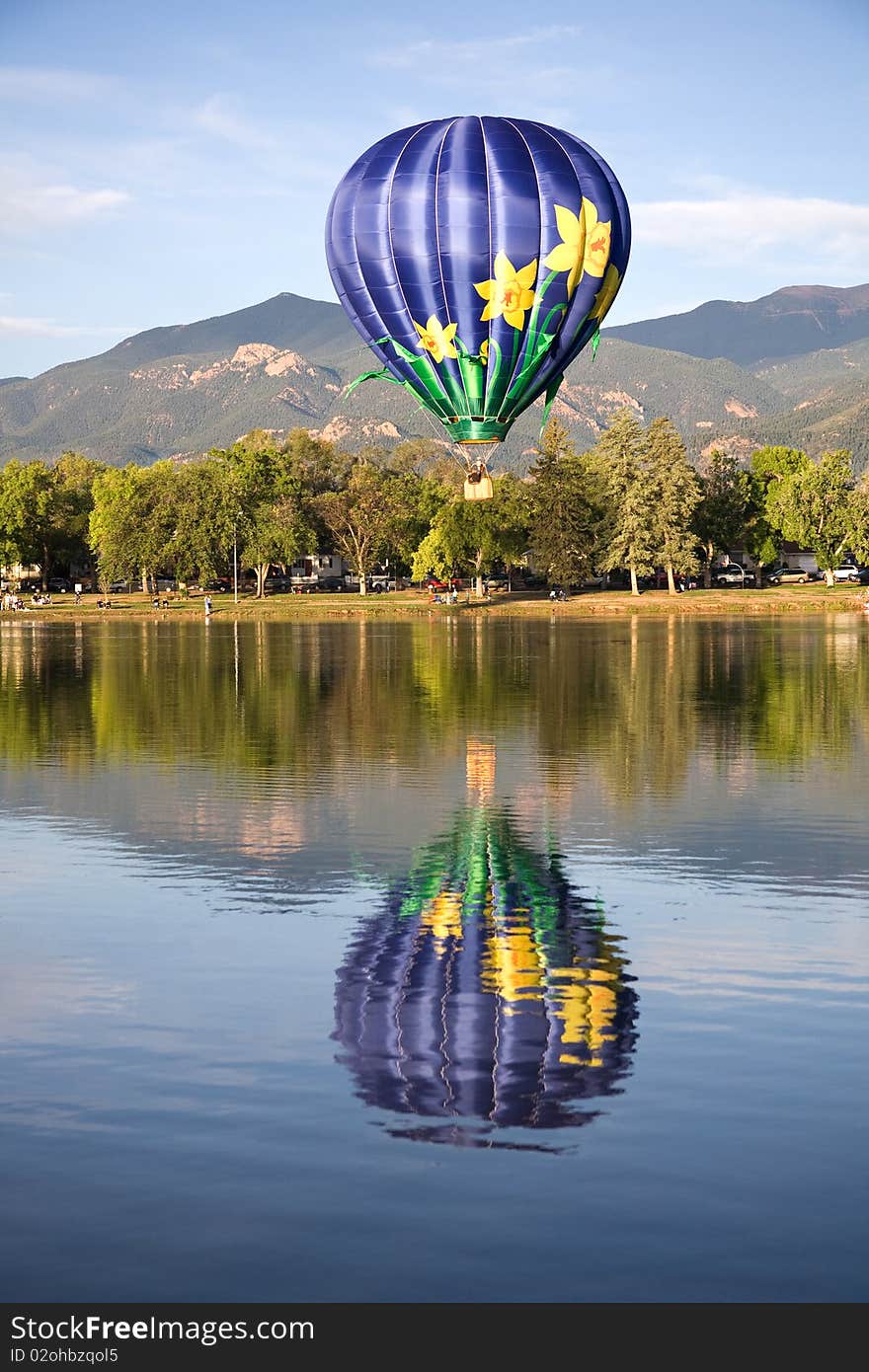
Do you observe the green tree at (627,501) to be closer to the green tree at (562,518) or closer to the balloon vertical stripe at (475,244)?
the green tree at (562,518)

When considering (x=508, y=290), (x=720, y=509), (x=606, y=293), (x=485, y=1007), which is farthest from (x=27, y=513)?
(x=485, y=1007)

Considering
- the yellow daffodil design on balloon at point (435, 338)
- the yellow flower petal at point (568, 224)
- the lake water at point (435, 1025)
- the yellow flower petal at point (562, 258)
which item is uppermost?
the yellow flower petal at point (568, 224)

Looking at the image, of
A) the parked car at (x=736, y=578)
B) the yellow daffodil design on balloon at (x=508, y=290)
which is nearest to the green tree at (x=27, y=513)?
the parked car at (x=736, y=578)

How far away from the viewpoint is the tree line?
15638 cm

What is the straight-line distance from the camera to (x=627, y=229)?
2815 inches

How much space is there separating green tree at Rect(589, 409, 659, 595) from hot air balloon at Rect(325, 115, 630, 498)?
272ft

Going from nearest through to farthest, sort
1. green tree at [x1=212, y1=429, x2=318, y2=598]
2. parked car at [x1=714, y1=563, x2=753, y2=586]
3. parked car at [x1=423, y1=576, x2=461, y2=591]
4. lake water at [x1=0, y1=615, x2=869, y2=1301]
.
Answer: lake water at [x1=0, y1=615, x2=869, y2=1301] → green tree at [x1=212, y1=429, x2=318, y2=598] → parked car at [x1=423, y1=576, x2=461, y2=591] → parked car at [x1=714, y1=563, x2=753, y2=586]

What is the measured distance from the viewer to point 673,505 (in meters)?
156

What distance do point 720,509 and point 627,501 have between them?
24588 millimetres

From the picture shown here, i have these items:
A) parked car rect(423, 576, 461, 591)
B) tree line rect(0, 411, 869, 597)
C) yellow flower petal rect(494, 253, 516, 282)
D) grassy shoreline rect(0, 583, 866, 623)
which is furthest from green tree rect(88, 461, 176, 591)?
yellow flower petal rect(494, 253, 516, 282)

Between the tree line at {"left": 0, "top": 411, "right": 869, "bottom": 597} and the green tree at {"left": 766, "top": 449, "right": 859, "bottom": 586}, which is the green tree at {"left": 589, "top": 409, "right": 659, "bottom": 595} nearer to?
the tree line at {"left": 0, "top": 411, "right": 869, "bottom": 597}

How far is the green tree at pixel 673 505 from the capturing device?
509 feet

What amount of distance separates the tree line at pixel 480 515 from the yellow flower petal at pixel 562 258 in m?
85.2
